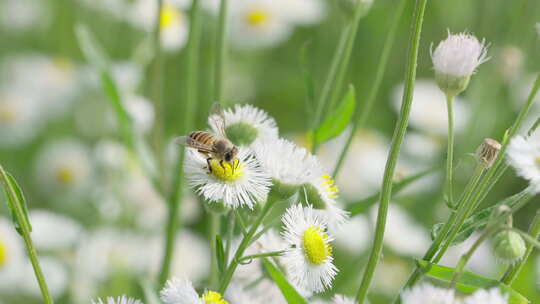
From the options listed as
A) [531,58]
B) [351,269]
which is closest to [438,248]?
[351,269]

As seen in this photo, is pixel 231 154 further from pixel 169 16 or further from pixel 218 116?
pixel 169 16

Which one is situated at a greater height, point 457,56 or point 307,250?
point 457,56

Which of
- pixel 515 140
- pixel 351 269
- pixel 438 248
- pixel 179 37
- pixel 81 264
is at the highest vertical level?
pixel 179 37

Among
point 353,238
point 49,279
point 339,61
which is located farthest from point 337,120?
point 353,238

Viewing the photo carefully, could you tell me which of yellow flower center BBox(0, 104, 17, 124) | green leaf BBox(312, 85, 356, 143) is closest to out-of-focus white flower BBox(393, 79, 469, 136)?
yellow flower center BBox(0, 104, 17, 124)

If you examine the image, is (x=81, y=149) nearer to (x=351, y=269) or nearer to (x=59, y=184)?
(x=59, y=184)

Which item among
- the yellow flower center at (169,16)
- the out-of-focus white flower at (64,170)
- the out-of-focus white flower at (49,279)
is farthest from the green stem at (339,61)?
the out-of-focus white flower at (64,170)

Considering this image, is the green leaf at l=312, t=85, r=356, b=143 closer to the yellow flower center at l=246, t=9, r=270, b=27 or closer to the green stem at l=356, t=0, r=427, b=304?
the green stem at l=356, t=0, r=427, b=304
